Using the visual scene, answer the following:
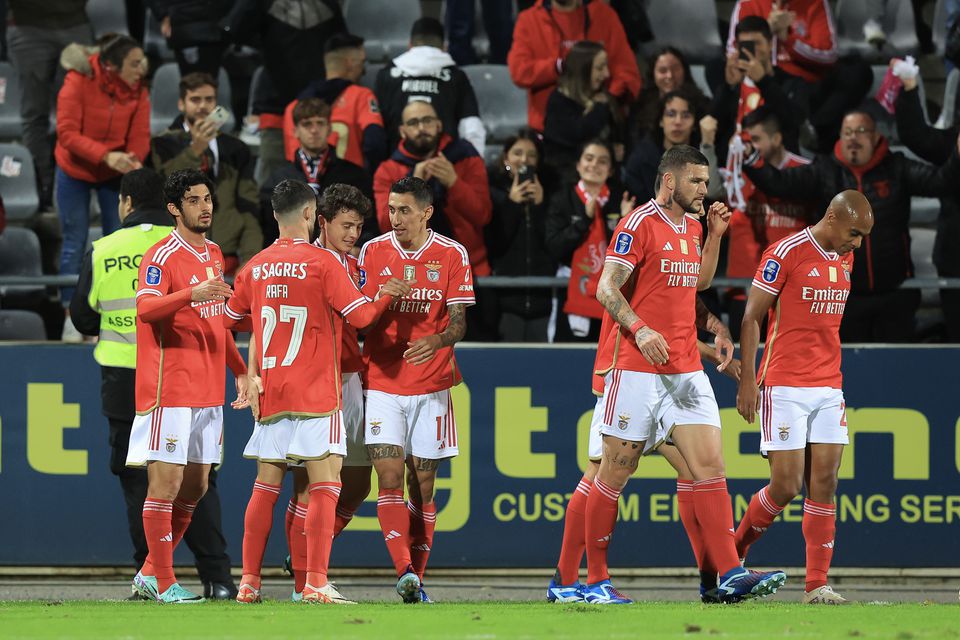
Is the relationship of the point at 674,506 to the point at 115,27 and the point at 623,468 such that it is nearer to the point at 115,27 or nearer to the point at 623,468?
the point at 623,468

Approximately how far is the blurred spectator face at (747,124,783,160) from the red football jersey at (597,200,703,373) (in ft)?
9.48

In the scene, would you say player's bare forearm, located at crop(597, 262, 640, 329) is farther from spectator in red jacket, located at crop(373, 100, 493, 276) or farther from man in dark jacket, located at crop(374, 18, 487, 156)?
man in dark jacket, located at crop(374, 18, 487, 156)

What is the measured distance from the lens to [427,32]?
10844 millimetres

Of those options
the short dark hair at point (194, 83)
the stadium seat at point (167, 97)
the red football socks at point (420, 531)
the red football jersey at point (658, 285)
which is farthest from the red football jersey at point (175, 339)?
the stadium seat at point (167, 97)

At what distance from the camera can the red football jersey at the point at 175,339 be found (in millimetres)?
7332

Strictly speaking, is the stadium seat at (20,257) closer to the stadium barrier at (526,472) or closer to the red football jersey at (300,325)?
the stadium barrier at (526,472)

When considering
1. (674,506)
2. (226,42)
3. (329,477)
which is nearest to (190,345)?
(329,477)

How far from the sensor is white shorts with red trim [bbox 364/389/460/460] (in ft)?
25.2

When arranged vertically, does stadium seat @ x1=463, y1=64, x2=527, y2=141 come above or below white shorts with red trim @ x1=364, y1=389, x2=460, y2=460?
above

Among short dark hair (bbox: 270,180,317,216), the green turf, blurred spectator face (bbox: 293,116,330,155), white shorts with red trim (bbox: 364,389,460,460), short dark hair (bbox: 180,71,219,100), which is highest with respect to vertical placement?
short dark hair (bbox: 180,71,219,100)

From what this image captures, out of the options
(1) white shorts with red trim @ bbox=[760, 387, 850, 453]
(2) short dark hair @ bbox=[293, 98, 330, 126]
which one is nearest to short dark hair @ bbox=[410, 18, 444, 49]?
(2) short dark hair @ bbox=[293, 98, 330, 126]

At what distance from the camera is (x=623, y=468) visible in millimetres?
7258

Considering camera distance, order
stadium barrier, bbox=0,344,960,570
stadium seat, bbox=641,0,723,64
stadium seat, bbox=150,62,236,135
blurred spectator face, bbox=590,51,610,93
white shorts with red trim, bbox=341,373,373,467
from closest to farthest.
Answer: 1. white shorts with red trim, bbox=341,373,373,467
2. stadium barrier, bbox=0,344,960,570
3. blurred spectator face, bbox=590,51,610,93
4. stadium seat, bbox=150,62,236,135
5. stadium seat, bbox=641,0,723,64

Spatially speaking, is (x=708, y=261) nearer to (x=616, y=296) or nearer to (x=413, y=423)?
(x=616, y=296)
